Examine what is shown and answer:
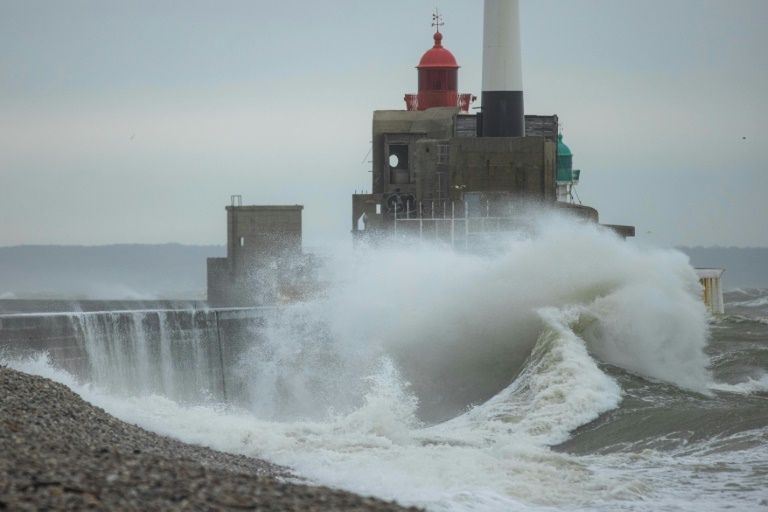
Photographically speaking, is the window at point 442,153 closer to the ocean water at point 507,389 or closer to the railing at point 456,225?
the railing at point 456,225

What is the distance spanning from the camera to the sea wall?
12.5m

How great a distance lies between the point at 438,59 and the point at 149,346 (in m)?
29.1

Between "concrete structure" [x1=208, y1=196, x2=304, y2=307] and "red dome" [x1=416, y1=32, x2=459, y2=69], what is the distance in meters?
7.76

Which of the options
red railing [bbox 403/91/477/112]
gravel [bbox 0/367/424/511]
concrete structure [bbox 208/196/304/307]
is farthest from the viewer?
red railing [bbox 403/91/477/112]

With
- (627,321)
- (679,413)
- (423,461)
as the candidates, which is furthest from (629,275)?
(423,461)

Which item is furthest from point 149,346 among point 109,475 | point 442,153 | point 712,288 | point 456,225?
point 712,288

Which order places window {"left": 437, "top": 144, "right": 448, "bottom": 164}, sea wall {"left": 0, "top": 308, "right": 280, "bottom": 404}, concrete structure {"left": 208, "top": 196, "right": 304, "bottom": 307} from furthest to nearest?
concrete structure {"left": 208, "top": 196, "right": 304, "bottom": 307} < window {"left": 437, "top": 144, "right": 448, "bottom": 164} < sea wall {"left": 0, "top": 308, "right": 280, "bottom": 404}

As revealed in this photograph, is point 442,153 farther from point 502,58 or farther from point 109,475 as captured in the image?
point 109,475

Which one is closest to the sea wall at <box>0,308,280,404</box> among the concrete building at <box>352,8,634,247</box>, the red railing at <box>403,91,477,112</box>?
the concrete building at <box>352,8,634,247</box>

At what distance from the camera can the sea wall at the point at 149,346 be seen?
12516 millimetres

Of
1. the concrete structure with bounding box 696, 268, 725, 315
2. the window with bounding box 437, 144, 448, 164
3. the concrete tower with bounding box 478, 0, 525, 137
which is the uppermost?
the concrete tower with bounding box 478, 0, 525, 137

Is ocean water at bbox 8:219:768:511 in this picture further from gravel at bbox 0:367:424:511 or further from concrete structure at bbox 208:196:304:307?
concrete structure at bbox 208:196:304:307

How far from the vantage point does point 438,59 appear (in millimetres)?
42188

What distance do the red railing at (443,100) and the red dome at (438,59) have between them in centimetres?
90
